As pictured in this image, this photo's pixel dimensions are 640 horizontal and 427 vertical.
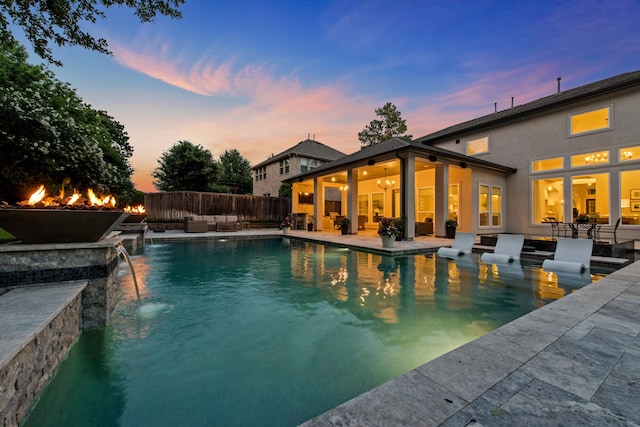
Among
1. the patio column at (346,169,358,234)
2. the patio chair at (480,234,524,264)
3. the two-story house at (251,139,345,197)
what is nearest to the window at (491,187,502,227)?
the patio chair at (480,234,524,264)

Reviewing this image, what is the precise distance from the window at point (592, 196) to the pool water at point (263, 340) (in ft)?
26.4

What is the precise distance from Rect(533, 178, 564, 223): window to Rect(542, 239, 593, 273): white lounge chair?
6749 mm

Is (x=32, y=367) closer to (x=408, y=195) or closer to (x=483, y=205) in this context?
(x=408, y=195)

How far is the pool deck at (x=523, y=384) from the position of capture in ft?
3.80

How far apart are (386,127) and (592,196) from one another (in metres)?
19.5

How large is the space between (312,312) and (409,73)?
12.8m

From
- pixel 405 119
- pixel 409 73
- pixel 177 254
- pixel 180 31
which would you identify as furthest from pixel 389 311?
pixel 405 119

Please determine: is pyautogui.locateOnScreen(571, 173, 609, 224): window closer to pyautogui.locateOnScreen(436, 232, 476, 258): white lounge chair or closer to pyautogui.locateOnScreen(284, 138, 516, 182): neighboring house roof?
pyautogui.locateOnScreen(284, 138, 516, 182): neighboring house roof

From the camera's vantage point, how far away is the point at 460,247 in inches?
297

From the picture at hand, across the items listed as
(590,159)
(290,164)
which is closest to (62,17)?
(290,164)

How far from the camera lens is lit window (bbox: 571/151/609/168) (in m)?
9.69

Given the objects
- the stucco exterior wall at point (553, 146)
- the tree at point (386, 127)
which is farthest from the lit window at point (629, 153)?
the tree at point (386, 127)

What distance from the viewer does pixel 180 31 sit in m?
8.11

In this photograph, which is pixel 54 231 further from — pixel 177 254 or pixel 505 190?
pixel 505 190
